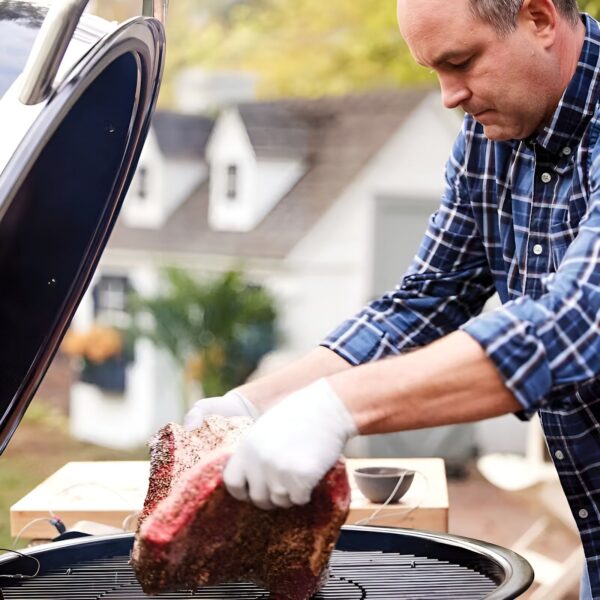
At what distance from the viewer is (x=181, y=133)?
42.7 ft

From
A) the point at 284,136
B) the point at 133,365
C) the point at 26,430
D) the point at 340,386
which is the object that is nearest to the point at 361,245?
the point at 284,136

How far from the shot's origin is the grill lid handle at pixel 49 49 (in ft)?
4.74

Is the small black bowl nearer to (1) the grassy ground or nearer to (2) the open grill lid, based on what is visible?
(2) the open grill lid

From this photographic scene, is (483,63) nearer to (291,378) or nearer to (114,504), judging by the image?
(291,378)

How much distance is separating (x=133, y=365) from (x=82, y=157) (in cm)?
1033

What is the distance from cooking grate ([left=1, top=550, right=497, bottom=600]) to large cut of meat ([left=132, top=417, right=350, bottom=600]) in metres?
0.24

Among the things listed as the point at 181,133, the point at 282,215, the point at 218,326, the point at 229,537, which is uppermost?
the point at 181,133

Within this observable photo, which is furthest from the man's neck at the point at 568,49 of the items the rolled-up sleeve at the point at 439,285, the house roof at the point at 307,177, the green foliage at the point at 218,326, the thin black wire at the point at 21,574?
the house roof at the point at 307,177

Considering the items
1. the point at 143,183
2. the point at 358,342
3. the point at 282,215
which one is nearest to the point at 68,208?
the point at 358,342

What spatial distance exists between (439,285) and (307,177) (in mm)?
10171

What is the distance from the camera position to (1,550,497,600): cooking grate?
197 cm

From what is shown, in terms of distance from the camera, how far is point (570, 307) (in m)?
1.44

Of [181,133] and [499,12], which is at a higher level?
[181,133]

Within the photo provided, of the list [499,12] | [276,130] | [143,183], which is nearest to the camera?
[499,12]
